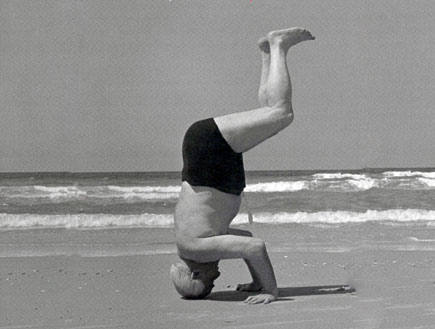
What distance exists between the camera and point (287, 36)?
14.1 feet

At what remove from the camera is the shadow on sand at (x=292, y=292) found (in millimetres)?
4637

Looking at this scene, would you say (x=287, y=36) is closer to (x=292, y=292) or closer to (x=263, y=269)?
(x=263, y=269)

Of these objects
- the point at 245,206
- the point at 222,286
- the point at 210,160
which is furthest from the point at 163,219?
the point at 210,160

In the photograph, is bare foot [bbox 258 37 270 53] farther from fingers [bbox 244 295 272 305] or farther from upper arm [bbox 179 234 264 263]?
fingers [bbox 244 295 272 305]

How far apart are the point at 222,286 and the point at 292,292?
640 mm

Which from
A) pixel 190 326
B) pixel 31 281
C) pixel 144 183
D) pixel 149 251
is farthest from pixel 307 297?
pixel 144 183

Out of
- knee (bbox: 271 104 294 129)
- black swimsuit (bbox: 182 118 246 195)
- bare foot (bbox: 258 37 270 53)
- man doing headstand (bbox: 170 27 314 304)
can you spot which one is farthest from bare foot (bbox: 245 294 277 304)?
bare foot (bbox: 258 37 270 53)

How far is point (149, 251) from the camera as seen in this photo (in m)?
7.73

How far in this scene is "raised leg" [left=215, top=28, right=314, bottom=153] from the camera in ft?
13.7

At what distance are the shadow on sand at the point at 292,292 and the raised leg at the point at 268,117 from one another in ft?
3.65

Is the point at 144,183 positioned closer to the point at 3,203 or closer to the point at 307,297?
the point at 3,203

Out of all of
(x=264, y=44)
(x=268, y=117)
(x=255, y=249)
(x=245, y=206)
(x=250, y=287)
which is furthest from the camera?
(x=245, y=206)

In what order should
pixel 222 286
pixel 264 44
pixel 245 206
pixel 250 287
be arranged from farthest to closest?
pixel 245 206, pixel 222 286, pixel 250 287, pixel 264 44

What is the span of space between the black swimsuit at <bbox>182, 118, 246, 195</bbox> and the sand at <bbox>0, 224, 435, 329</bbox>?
0.83 meters
